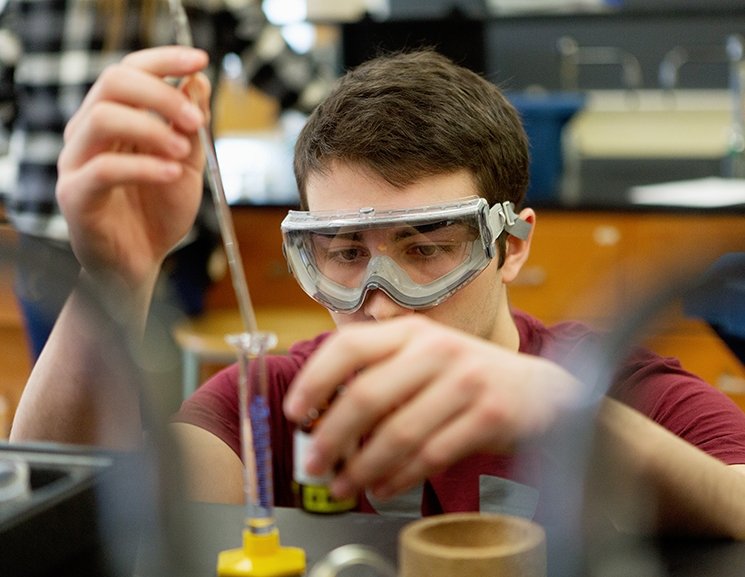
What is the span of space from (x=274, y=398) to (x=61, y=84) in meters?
1.34

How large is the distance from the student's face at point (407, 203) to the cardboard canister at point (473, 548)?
54cm

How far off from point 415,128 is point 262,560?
709 millimetres

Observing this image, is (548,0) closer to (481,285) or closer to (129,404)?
(481,285)

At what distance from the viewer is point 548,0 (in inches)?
201

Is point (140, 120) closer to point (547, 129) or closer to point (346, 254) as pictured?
point (346, 254)

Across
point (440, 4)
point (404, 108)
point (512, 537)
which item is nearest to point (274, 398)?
point (404, 108)

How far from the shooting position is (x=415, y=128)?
1.35 meters

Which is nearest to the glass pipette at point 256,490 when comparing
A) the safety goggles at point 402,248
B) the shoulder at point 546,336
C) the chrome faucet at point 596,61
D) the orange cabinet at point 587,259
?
the safety goggles at point 402,248

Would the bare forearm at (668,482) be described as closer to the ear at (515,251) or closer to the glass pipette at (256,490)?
the glass pipette at (256,490)

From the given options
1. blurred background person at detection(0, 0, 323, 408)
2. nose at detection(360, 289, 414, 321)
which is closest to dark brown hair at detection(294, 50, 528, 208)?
nose at detection(360, 289, 414, 321)

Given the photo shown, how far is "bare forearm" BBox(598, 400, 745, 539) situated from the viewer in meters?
0.73

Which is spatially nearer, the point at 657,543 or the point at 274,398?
the point at 657,543

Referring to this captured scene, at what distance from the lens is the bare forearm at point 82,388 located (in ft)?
2.60


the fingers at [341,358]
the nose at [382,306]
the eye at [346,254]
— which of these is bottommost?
the nose at [382,306]
